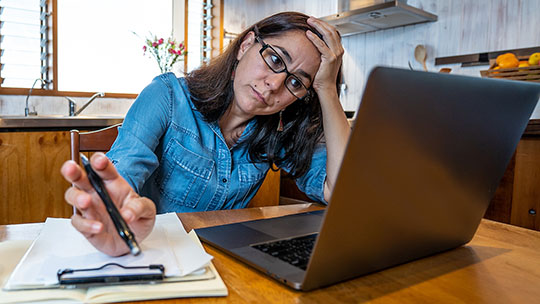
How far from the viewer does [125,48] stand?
3580 millimetres

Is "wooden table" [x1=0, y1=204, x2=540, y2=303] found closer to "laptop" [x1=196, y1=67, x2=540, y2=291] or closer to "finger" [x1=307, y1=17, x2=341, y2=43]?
"laptop" [x1=196, y1=67, x2=540, y2=291]

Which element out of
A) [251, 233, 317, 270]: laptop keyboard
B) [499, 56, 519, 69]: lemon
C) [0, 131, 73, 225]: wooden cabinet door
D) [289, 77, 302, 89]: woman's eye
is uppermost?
[499, 56, 519, 69]: lemon

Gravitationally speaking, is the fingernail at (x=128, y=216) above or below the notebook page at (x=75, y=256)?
above

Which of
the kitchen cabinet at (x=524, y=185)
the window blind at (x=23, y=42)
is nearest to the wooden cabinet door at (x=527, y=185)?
the kitchen cabinet at (x=524, y=185)

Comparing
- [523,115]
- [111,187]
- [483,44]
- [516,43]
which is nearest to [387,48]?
[483,44]

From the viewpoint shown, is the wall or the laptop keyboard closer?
the laptop keyboard

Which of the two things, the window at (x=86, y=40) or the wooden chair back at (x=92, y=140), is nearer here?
the wooden chair back at (x=92, y=140)

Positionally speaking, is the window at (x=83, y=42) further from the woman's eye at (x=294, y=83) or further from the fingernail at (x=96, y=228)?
the fingernail at (x=96, y=228)

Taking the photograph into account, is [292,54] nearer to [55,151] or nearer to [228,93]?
[228,93]

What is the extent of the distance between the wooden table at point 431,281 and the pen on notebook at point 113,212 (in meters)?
0.08

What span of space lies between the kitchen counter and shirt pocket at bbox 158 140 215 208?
4.72 feet

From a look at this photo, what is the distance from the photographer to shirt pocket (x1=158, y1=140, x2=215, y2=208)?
3.47 feet

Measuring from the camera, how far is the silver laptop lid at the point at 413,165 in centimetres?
40

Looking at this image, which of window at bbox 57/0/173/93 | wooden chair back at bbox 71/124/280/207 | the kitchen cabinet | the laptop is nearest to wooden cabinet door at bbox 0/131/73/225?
wooden chair back at bbox 71/124/280/207
